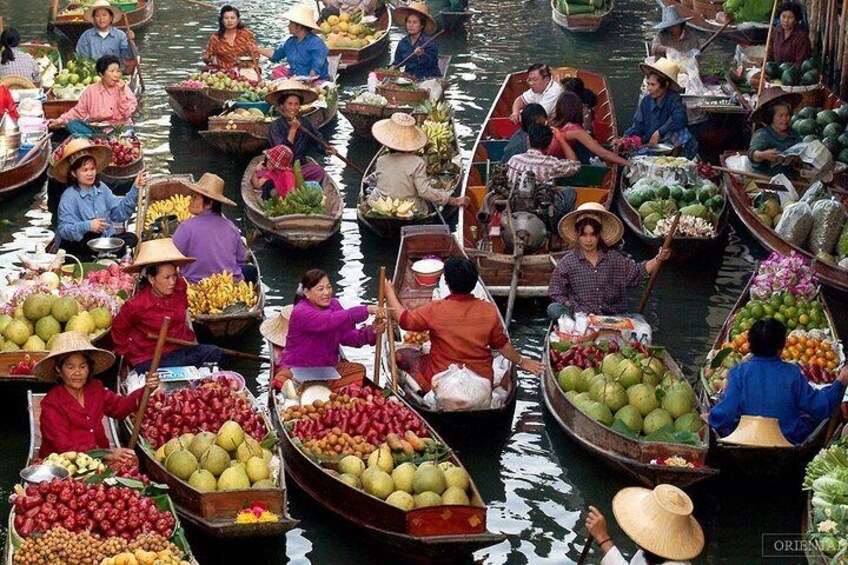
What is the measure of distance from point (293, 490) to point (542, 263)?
3395mm

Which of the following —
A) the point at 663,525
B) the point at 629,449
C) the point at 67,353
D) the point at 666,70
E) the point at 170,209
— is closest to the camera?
the point at 663,525

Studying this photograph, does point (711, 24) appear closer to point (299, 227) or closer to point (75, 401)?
point (299, 227)

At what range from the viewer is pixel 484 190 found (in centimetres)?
1234

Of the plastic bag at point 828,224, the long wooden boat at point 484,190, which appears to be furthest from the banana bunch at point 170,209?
the plastic bag at point 828,224

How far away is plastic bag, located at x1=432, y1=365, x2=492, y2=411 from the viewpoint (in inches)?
351

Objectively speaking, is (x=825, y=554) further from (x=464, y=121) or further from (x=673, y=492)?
(x=464, y=121)

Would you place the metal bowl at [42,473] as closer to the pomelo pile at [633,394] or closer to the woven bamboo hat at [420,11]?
the pomelo pile at [633,394]

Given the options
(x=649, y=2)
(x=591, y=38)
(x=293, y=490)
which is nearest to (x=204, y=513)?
(x=293, y=490)

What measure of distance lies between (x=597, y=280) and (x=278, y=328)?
2.26m

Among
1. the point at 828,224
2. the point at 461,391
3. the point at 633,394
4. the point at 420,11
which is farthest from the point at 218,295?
the point at 420,11

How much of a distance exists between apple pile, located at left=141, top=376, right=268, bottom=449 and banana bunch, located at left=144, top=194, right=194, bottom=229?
372 centimetres

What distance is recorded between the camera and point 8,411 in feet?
31.0

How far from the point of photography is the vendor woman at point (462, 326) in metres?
8.99

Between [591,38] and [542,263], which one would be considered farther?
[591,38]
